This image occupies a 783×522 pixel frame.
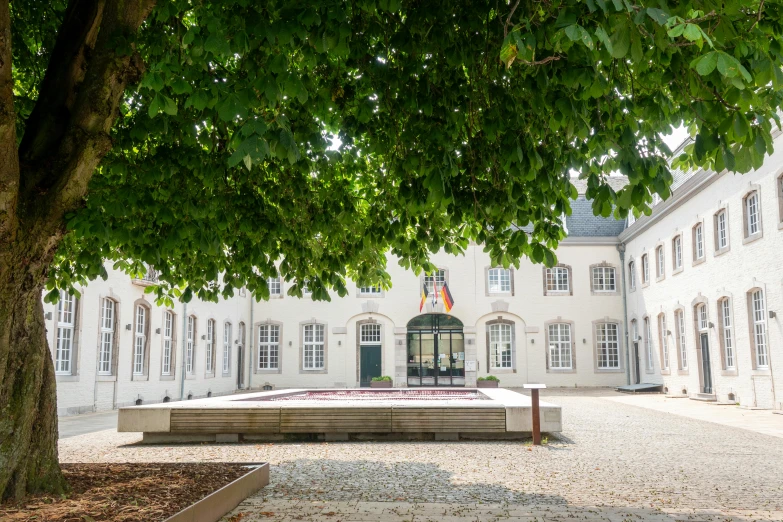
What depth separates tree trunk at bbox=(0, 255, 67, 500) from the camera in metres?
4.71

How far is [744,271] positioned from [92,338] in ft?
52.3

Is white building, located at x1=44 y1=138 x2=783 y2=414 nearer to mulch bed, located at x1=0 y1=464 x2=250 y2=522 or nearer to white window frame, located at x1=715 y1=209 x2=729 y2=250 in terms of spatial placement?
white window frame, located at x1=715 y1=209 x2=729 y2=250

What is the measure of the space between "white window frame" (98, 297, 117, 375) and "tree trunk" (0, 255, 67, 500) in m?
13.1

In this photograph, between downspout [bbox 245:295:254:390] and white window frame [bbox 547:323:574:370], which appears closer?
white window frame [bbox 547:323:574:370]

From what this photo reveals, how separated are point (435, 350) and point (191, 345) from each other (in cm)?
1022

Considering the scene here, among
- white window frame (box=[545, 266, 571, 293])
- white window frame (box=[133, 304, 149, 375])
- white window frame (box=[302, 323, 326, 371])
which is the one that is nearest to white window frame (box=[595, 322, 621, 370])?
Answer: white window frame (box=[545, 266, 571, 293])

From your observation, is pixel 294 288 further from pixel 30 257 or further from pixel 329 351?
pixel 329 351

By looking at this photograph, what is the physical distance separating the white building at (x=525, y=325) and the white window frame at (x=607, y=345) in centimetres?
5

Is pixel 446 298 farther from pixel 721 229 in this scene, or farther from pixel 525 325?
pixel 721 229

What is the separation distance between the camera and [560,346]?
96.6ft

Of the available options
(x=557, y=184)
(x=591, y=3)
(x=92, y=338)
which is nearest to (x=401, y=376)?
(x=92, y=338)

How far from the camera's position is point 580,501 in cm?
648

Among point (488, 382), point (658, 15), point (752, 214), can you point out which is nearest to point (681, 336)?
point (752, 214)

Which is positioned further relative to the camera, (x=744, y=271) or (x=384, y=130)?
(x=744, y=271)
